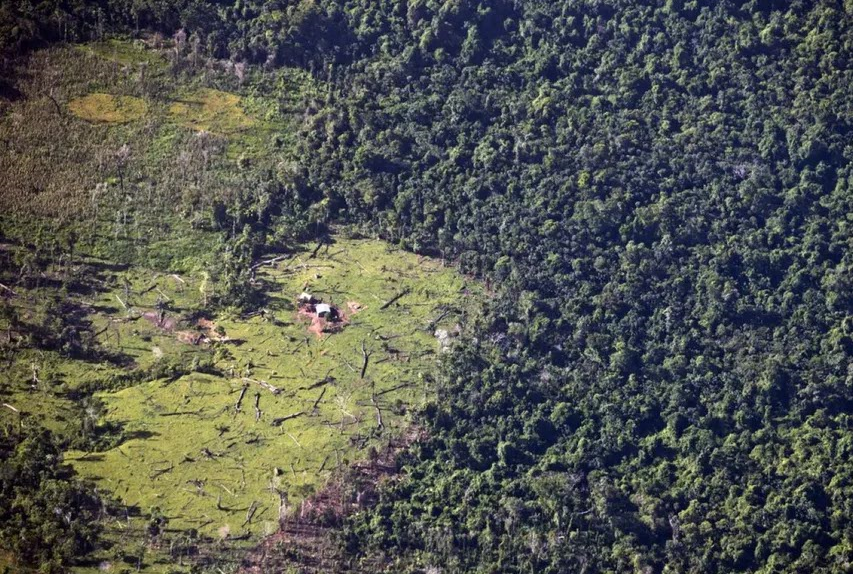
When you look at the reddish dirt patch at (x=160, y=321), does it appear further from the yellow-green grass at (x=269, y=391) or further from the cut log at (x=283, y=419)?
the cut log at (x=283, y=419)

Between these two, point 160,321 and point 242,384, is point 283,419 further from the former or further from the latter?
point 160,321

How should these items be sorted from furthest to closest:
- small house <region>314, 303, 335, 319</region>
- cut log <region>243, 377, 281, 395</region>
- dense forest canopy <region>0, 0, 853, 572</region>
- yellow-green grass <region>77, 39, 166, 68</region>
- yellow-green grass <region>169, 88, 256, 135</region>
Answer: yellow-green grass <region>77, 39, 166, 68</region>, yellow-green grass <region>169, 88, 256, 135</region>, small house <region>314, 303, 335, 319</region>, cut log <region>243, 377, 281, 395</region>, dense forest canopy <region>0, 0, 853, 572</region>

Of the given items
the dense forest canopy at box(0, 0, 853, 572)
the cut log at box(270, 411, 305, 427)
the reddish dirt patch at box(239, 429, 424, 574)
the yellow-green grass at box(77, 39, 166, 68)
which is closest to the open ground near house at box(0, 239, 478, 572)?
the cut log at box(270, 411, 305, 427)

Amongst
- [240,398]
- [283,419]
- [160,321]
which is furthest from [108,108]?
[283,419]

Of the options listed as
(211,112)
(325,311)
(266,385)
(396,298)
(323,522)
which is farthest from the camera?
(211,112)

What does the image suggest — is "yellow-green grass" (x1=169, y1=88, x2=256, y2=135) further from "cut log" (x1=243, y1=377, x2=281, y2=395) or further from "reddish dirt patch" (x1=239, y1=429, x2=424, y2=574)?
"reddish dirt patch" (x1=239, y1=429, x2=424, y2=574)
